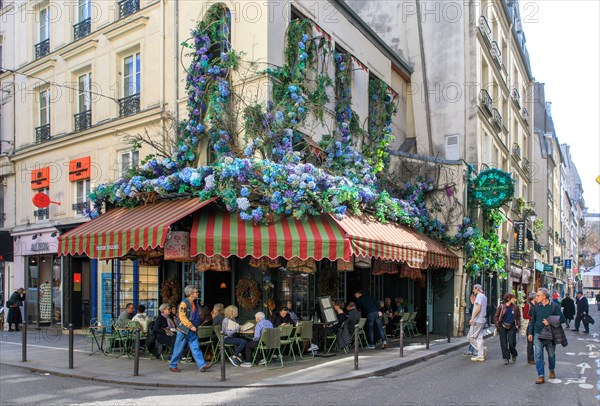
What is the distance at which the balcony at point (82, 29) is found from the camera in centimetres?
1798

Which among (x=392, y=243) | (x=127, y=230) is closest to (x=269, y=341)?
(x=127, y=230)

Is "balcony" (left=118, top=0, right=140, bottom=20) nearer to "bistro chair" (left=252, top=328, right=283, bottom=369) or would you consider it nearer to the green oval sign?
"bistro chair" (left=252, top=328, right=283, bottom=369)

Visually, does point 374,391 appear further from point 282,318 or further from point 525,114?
point 525,114

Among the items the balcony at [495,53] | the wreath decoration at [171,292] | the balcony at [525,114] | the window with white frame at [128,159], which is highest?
the balcony at [495,53]

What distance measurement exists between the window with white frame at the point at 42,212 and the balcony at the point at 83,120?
2908 millimetres

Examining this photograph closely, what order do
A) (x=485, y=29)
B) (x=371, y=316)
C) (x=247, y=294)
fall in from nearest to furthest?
(x=247, y=294), (x=371, y=316), (x=485, y=29)

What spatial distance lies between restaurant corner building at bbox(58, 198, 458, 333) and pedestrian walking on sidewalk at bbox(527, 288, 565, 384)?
344 cm

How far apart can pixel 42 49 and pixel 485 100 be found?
15711mm

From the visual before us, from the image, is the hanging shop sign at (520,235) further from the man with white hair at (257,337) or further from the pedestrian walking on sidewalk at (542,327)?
the man with white hair at (257,337)

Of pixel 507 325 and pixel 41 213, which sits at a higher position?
pixel 41 213

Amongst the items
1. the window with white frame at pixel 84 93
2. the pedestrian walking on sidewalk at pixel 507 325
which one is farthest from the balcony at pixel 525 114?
the window with white frame at pixel 84 93

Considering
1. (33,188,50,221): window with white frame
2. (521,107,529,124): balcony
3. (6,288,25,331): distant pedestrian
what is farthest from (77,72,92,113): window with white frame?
(521,107,529,124): balcony

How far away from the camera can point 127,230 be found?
11.6 meters

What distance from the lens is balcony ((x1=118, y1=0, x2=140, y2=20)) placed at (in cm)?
1642
